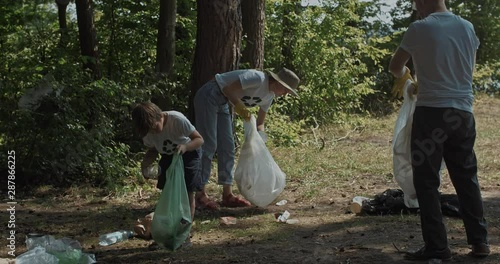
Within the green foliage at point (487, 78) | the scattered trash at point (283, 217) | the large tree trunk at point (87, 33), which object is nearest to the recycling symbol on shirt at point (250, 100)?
the scattered trash at point (283, 217)

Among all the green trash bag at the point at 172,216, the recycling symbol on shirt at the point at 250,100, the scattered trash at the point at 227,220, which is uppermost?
the recycling symbol on shirt at the point at 250,100

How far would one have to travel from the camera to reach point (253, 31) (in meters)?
10.3

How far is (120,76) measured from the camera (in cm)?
998

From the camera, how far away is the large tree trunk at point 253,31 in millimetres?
10281

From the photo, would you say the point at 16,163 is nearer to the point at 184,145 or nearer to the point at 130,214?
the point at 130,214

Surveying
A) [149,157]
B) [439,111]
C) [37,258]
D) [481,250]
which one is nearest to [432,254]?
[481,250]

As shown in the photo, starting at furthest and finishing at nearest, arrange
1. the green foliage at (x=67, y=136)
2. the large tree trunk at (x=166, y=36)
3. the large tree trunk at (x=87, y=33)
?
the large tree trunk at (x=166, y=36), the large tree trunk at (x=87, y=33), the green foliage at (x=67, y=136)

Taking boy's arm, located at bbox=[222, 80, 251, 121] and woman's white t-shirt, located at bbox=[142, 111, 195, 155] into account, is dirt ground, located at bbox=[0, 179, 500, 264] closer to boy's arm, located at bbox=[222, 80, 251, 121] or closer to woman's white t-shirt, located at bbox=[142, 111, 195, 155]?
woman's white t-shirt, located at bbox=[142, 111, 195, 155]

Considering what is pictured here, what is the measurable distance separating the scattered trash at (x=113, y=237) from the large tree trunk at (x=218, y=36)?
3.08m

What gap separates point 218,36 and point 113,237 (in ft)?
11.3

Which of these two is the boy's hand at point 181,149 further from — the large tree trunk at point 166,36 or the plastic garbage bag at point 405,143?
the large tree trunk at point 166,36

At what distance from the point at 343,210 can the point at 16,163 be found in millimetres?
3606

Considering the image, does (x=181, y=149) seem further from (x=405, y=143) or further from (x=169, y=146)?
(x=405, y=143)

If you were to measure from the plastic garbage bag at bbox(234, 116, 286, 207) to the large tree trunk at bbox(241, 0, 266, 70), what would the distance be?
411 cm
